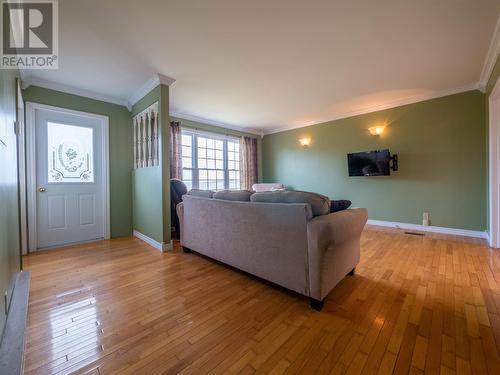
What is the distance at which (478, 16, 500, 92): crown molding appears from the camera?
2138mm

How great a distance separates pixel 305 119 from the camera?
5062mm

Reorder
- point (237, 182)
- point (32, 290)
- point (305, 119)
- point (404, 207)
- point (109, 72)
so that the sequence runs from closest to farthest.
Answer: point (32, 290) < point (109, 72) < point (404, 207) < point (305, 119) < point (237, 182)

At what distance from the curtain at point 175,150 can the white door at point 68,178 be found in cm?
121

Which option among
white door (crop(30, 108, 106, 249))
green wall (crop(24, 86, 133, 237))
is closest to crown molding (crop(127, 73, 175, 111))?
green wall (crop(24, 86, 133, 237))

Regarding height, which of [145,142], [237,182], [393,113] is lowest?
[237,182]

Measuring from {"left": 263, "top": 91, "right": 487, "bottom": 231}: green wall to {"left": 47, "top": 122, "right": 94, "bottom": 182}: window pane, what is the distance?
461 cm

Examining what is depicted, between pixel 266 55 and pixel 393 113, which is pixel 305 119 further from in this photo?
pixel 266 55

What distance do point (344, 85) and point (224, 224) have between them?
280 centimetres

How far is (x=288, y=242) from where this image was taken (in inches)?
65.9

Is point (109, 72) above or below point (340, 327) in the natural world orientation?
above

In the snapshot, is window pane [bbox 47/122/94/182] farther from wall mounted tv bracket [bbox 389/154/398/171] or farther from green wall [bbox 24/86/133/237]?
wall mounted tv bracket [bbox 389/154/398/171]

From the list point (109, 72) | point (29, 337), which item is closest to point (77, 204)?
point (109, 72)

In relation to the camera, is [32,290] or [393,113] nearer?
[32,290]

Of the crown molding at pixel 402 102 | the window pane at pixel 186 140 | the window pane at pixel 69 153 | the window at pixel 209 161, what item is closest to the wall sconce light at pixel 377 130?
the crown molding at pixel 402 102
